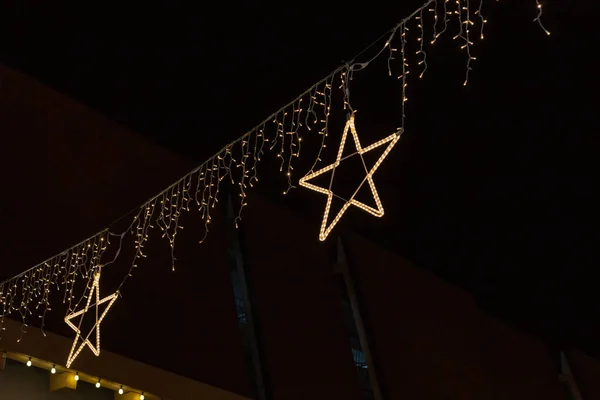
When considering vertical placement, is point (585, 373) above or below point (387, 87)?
below

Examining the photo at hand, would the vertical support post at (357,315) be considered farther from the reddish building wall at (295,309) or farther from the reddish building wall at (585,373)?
the reddish building wall at (585,373)

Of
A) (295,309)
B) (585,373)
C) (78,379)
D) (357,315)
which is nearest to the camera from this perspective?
(78,379)

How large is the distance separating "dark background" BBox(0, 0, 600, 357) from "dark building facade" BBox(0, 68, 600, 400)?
407mm

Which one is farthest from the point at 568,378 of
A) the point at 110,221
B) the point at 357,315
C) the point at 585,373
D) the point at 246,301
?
the point at 110,221

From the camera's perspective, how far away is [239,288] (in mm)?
7086

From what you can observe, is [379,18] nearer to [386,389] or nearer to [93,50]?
[93,50]

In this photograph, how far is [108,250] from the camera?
5.79 meters

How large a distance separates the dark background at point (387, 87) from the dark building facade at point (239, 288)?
0.41 meters

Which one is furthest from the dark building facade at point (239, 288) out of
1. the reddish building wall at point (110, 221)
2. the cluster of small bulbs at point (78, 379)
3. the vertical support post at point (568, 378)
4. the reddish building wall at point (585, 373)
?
the reddish building wall at point (585, 373)

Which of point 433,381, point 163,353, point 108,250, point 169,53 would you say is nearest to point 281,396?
point 163,353

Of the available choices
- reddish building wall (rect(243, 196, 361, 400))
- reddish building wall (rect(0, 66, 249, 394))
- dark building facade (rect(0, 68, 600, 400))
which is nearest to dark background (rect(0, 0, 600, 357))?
reddish building wall (rect(0, 66, 249, 394))

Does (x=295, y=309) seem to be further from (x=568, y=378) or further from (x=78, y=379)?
(x=568, y=378)

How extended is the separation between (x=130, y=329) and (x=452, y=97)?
3.23m

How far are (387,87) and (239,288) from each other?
2.88 meters
